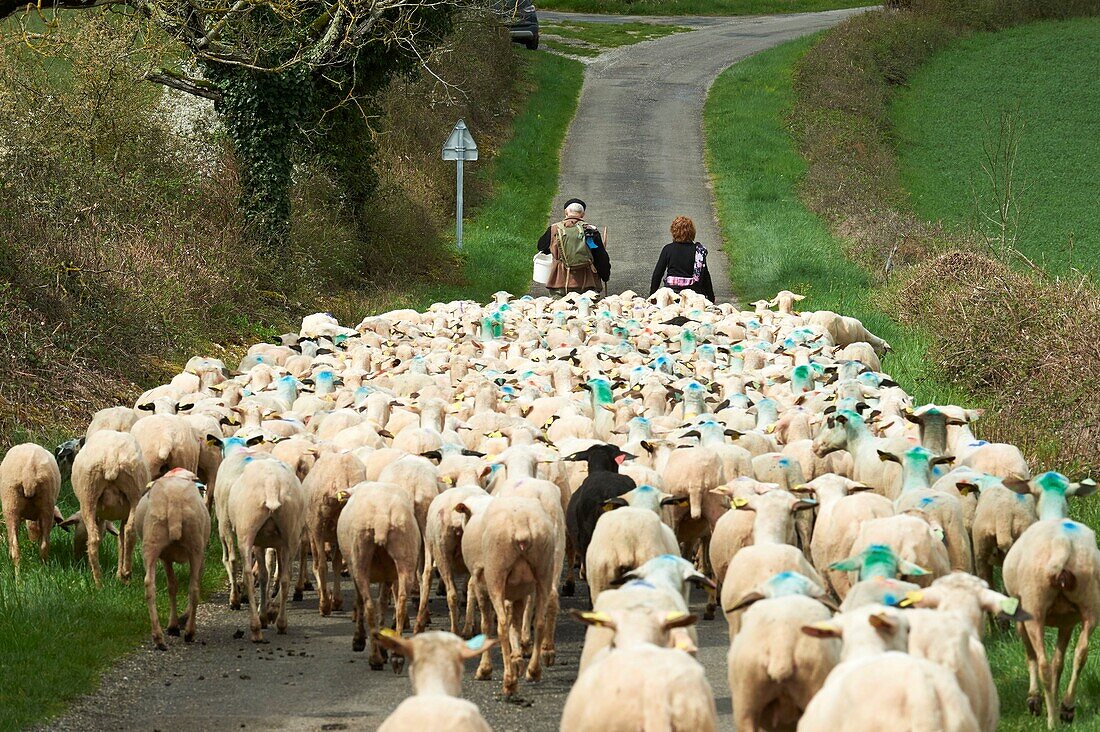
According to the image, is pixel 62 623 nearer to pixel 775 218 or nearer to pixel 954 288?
pixel 954 288

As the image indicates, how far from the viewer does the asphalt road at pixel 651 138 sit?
32.1 metres

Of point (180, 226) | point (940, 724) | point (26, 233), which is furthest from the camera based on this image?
point (180, 226)

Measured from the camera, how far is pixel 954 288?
801 inches

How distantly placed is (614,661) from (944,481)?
4.53 metres

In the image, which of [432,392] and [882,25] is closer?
[432,392]

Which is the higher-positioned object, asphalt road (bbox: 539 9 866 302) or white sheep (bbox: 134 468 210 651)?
asphalt road (bbox: 539 9 866 302)

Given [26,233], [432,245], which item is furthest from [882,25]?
[26,233]

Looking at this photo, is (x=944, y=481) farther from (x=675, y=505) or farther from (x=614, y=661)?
(x=614, y=661)

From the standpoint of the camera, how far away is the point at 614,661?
18.2ft

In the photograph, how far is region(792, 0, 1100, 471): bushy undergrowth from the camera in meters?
14.6

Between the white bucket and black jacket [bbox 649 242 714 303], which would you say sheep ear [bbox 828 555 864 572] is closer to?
black jacket [bbox 649 242 714 303]

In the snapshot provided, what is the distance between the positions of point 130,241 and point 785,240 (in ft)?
49.4

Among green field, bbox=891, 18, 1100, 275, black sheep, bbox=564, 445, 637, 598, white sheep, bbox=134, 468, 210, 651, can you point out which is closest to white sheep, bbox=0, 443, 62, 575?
white sheep, bbox=134, 468, 210, 651

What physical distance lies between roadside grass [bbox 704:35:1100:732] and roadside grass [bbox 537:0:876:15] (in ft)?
39.6
